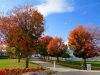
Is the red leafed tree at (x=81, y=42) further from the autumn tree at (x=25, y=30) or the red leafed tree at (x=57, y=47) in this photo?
the red leafed tree at (x=57, y=47)

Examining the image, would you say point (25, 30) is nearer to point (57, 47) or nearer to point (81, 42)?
point (81, 42)

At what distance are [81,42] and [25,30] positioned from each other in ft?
65.1

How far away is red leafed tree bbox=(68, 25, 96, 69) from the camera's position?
48.7 meters

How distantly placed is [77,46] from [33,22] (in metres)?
19.4

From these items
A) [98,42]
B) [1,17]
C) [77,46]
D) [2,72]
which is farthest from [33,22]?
[98,42]

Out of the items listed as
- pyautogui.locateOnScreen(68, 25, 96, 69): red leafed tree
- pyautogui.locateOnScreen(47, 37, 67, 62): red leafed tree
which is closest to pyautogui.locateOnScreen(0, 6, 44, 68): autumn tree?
pyautogui.locateOnScreen(68, 25, 96, 69): red leafed tree

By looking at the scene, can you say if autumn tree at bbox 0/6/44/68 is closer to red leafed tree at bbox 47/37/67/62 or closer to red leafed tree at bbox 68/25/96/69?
red leafed tree at bbox 68/25/96/69

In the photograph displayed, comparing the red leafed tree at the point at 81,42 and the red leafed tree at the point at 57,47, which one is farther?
the red leafed tree at the point at 57,47

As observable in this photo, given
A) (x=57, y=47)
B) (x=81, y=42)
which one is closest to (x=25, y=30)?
(x=81, y=42)

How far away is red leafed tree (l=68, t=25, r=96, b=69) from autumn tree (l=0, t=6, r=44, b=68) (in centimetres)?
1804

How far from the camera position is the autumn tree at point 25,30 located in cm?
3091

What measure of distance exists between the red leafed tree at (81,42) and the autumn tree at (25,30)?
18039mm

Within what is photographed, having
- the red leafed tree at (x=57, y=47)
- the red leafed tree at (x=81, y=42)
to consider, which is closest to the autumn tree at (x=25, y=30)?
the red leafed tree at (x=81, y=42)

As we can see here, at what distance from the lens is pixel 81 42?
48.9 metres
